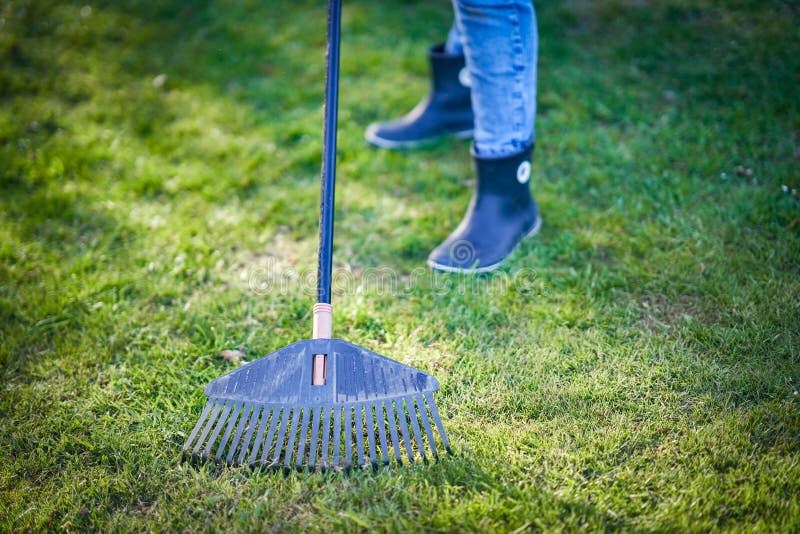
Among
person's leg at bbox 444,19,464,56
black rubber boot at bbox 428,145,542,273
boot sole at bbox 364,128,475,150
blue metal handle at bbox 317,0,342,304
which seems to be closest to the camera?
blue metal handle at bbox 317,0,342,304

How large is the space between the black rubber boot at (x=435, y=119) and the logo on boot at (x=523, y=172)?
988mm

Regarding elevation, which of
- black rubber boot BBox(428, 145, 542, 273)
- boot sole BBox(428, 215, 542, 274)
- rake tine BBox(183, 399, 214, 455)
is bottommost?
rake tine BBox(183, 399, 214, 455)

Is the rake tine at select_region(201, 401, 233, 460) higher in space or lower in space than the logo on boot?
lower

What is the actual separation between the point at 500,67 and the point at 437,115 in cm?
115

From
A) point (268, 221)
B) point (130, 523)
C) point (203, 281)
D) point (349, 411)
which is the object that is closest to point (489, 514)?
point (349, 411)

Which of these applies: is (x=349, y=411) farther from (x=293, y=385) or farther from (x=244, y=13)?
(x=244, y=13)

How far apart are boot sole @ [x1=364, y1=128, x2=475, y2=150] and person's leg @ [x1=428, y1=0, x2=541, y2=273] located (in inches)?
35.9

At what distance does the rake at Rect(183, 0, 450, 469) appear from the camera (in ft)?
5.41

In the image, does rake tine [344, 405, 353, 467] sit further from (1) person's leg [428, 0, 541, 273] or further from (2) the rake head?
(1) person's leg [428, 0, 541, 273]

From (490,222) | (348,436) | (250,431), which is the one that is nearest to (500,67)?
(490,222)

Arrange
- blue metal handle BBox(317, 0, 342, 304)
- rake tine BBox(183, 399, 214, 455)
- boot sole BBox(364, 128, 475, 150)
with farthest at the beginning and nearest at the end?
1. boot sole BBox(364, 128, 475, 150)
2. blue metal handle BBox(317, 0, 342, 304)
3. rake tine BBox(183, 399, 214, 455)

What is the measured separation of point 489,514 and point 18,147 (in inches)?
136

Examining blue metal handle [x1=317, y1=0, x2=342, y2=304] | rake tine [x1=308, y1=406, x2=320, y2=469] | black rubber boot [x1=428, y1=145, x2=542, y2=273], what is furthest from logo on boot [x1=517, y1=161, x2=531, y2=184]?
rake tine [x1=308, y1=406, x2=320, y2=469]

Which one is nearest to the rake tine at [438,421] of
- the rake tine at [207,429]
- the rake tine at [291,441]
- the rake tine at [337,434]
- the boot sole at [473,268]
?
the rake tine at [337,434]
